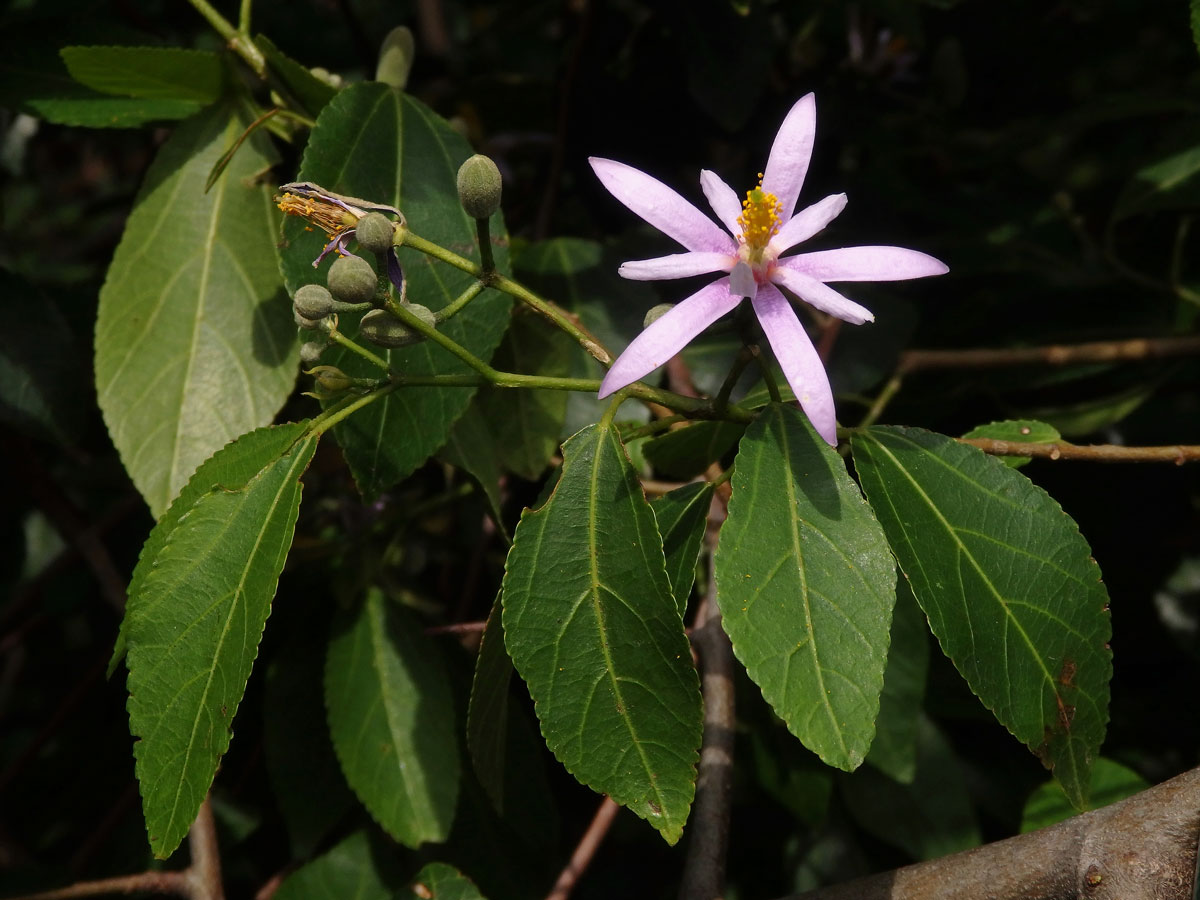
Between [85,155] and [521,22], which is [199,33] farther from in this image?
[85,155]

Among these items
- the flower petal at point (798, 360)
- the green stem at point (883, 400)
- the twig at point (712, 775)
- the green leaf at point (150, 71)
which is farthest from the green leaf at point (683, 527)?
the green leaf at point (150, 71)

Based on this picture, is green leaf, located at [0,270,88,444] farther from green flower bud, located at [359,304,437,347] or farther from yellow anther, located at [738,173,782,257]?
yellow anther, located at [738,173,782,257]

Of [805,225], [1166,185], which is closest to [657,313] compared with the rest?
[805,225]

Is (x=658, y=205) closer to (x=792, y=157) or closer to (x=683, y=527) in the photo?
(x=792, y=157)

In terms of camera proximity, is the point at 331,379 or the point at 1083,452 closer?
the point at 331,379

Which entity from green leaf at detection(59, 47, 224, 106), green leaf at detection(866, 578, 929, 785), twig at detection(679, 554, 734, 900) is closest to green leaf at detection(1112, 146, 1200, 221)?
green leaf at detection(866, 578, 929, 785)

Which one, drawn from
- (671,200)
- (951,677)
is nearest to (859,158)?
(951,677)

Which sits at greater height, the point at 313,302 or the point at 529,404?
the point at 313,302
